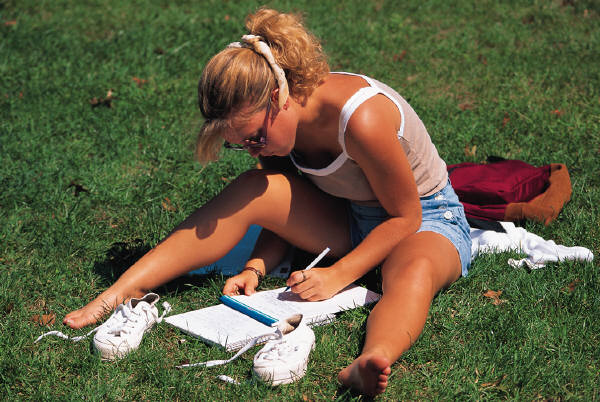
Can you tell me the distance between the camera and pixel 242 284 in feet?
11.4

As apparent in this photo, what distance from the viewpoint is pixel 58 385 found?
2.80 m

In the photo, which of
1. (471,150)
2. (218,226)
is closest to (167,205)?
(218,226)

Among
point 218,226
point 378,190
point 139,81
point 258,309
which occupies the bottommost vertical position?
point 139,81

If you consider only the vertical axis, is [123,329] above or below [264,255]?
above

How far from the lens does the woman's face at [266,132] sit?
3.01 meters

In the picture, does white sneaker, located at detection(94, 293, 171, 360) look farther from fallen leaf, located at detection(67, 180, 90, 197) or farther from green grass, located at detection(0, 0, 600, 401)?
fallen leaf, located at detection(67, 180, 90, 197)

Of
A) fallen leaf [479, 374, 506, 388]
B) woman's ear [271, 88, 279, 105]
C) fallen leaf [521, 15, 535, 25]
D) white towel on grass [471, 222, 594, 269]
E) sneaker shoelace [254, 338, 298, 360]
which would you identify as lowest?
white towel on grass [471, 222, 594, 269]

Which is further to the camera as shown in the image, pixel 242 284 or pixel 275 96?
pixel 242 284

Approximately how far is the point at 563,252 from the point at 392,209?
1.13 meters

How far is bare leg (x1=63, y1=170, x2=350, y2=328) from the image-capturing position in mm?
3340

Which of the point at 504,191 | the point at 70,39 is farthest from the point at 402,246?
the point at 70,39

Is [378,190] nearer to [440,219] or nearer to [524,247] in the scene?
[440,219]

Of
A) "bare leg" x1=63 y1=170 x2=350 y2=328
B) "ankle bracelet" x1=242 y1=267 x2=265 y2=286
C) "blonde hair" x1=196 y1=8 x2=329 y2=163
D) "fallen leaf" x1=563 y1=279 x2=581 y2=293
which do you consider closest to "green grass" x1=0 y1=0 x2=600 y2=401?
"fallen leaf" x1=563 y1=279 x2=581 y2=293

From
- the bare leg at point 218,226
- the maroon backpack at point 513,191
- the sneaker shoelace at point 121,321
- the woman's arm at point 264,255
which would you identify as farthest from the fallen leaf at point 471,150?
the sneaker shoelace at point 121,321
